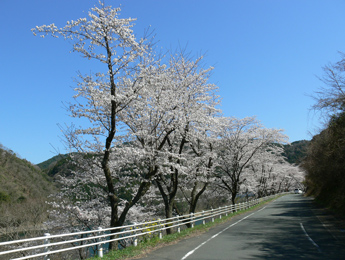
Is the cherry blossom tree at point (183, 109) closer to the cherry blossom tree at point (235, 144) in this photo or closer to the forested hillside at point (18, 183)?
the cherry blossom tree at point (235, 144)

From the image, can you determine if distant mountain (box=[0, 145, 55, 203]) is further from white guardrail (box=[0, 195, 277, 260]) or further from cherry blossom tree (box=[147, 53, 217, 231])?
cherry blossom tree (box=[147, 53, 217, 231])

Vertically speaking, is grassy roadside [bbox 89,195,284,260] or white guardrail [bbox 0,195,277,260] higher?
white guardrail [bbox 0,195,277,260]

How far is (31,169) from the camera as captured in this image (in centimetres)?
7156

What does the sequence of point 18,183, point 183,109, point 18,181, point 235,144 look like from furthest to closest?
point 18,181
point 18,183
point 235,144
point 183,109

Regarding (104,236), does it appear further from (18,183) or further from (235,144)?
(18,183)

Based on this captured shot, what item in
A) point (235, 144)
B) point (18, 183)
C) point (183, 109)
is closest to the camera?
point (183, 109)

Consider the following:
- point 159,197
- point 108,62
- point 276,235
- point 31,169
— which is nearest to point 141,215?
point 159,197

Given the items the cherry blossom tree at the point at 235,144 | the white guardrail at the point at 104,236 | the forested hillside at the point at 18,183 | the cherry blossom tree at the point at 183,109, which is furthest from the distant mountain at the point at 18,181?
the cherry blossom tree at the point at 183,109

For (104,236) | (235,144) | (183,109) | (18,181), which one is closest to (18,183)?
(18,181)

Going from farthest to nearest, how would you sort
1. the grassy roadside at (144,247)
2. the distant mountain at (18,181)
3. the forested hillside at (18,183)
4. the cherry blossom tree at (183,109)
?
the distant mountain at (18,181), the forested hillside at (18,183), the cherry blossom tree at (183,109), the grassy roadside at (144,247)

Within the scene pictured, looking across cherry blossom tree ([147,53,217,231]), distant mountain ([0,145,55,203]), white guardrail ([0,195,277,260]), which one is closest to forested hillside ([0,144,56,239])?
distant mountain ([0,145,55,203])

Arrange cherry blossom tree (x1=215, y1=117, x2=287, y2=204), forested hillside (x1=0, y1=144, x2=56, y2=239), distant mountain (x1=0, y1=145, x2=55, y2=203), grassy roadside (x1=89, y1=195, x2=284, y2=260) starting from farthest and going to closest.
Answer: distant mountain (x1=0, y1=145, x2=55, y2=203) → forested hillside (x1=0, y1=144, x2=56, y2=239) → cherry blossom tree (x1=215, y1=117, x2=287, y2=204) → grassy roadside (x1=89, y1=195, x2=284, y2=260)

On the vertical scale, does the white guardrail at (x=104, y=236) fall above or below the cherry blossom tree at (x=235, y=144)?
below

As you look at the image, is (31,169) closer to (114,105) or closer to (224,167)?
(224,167)
